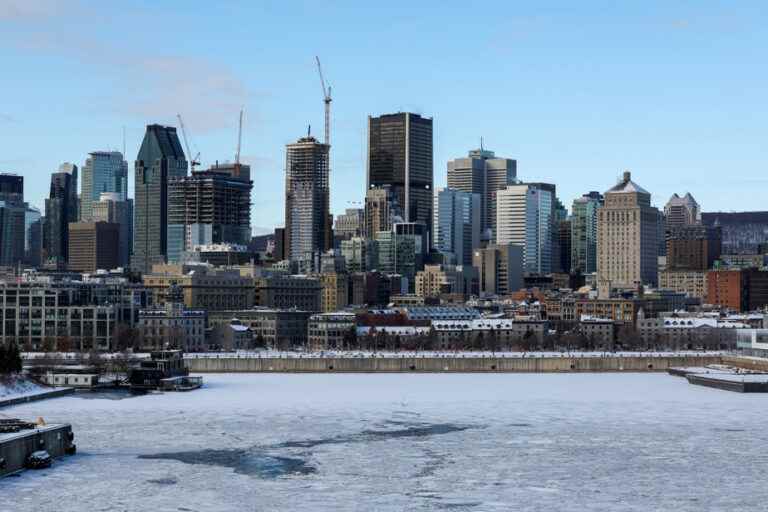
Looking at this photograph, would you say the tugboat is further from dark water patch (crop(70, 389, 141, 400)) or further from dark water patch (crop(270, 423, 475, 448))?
dark water patch (crop(270, 423, 475, 448))

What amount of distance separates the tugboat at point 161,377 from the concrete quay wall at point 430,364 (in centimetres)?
2182

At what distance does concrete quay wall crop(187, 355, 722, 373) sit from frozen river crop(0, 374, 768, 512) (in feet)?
135

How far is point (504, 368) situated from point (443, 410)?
61499mm

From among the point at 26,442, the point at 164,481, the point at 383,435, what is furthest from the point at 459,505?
the point at 26,442

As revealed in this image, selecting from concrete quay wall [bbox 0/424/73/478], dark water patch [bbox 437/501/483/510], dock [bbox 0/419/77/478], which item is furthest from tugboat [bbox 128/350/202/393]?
dark water patch [bbox 437/501/483/510]

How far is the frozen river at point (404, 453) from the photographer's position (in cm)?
6456

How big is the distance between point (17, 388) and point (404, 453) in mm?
49163

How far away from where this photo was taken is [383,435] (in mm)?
86500

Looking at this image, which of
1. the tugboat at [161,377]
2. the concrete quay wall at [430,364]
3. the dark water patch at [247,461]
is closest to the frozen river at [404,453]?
the dark water patch at [247,461]

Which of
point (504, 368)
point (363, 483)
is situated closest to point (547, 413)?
point (363, 483)

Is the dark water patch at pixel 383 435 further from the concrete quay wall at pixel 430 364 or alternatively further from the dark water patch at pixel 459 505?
the concrete quay wall at pixel 430 364

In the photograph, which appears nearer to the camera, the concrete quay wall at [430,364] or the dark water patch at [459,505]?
the dark water patch at [459,505]

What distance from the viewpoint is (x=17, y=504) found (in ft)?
208

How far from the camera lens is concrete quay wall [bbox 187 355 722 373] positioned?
162000 millimetres
